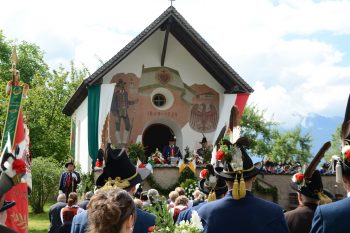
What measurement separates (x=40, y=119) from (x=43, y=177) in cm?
1829

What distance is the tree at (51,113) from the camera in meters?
44.0

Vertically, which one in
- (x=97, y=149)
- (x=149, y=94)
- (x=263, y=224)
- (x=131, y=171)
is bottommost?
(x=263, y=224)

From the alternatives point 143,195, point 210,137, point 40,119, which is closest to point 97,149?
point 210,137

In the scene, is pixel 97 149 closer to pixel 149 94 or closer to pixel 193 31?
pixel 149 94

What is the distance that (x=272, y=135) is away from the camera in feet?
210

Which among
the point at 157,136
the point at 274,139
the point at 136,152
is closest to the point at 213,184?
the point at 136,152

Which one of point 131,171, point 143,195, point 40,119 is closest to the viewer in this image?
point 131,171

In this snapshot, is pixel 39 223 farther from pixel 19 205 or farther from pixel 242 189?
pixel 242 189

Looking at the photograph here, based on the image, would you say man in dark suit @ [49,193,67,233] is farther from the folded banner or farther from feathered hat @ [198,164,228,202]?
feathered hat @ [198,164,228,202]

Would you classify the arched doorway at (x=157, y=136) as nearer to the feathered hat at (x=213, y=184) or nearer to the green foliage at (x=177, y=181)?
the green foliage at (x=177, y=181)

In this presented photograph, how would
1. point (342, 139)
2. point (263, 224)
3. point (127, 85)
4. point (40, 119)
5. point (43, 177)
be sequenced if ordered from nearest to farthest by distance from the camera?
point (342, 139), point (263, 224), point (43, 177), point (127, 85), point (40, 119)

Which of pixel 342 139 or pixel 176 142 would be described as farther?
pixel 176 142

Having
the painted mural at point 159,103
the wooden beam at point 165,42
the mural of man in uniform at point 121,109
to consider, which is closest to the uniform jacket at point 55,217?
the mural of man in uniform at point 121,109

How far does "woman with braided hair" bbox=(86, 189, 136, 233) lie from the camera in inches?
150
